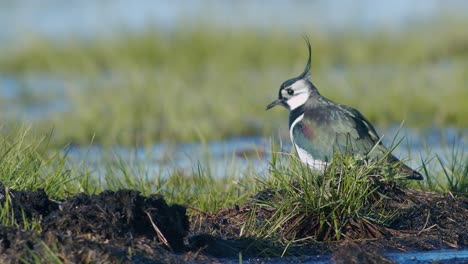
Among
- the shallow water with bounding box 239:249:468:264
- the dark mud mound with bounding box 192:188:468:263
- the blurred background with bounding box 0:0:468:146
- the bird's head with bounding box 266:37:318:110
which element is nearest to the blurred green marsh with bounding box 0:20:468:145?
the blurred background with bounding box 0:0:468:146

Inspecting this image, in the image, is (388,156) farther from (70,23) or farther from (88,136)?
(70,23)

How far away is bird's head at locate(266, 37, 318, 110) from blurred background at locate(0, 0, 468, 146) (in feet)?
5.97

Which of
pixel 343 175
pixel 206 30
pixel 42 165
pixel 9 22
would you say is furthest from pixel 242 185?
pixel 9 22

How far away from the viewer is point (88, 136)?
979 centimetres

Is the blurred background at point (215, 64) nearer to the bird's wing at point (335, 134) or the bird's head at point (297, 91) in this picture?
the bird's head at point (297, 91)

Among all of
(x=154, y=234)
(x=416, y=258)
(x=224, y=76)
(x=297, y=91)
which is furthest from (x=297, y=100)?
(x=224, y=76)

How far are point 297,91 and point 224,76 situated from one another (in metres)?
5.06

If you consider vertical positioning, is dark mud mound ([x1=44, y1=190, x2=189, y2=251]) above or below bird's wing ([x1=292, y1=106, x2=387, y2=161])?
below

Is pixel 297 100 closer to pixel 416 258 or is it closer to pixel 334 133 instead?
pixel 334 133

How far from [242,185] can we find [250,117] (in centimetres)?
434

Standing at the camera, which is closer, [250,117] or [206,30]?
[250,117]

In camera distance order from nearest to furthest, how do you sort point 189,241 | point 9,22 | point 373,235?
point 189,241 → point 373,235 → point 9,22

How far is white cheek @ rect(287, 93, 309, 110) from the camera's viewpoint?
6.84 metres

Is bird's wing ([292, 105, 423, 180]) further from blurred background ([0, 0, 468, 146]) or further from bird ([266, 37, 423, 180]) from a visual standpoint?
blurred background ([0, 0, 468, 146])
